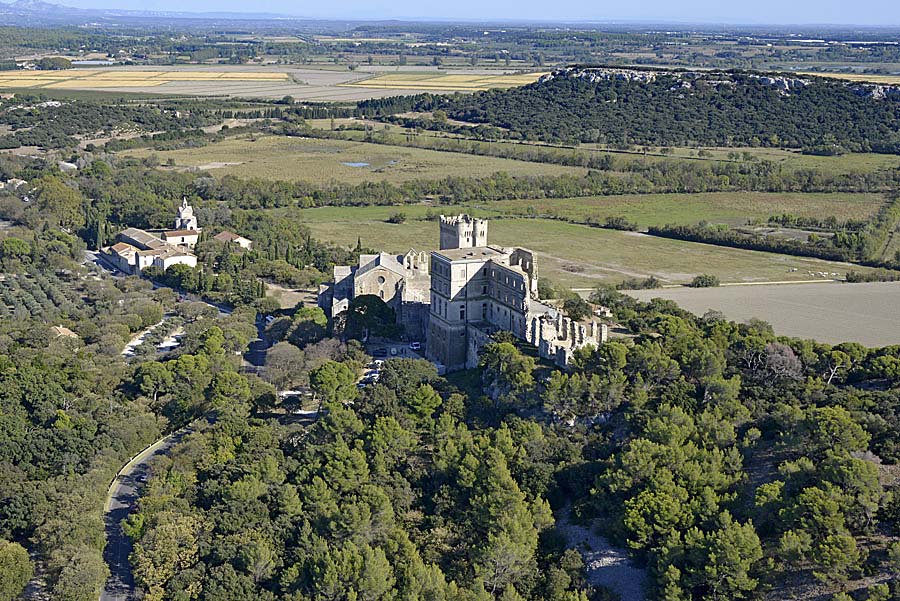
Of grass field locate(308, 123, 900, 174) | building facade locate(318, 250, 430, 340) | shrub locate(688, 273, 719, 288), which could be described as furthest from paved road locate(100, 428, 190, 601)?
grass field locate(308, 123, 900, 174)

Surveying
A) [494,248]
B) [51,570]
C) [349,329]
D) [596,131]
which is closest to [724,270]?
[494,248]

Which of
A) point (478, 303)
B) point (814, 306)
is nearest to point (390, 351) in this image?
point (478, 303)

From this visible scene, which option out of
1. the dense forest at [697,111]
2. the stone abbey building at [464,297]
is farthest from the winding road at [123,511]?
the dense forest at [697,111]

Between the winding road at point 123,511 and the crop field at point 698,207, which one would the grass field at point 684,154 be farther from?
the winding road at point 123,511

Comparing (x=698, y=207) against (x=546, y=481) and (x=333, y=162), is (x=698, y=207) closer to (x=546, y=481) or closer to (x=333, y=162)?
(x=333, y=162)

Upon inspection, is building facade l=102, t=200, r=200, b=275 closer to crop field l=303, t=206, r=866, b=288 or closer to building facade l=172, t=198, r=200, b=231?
building facade l=172, t=198, r=200, b=231

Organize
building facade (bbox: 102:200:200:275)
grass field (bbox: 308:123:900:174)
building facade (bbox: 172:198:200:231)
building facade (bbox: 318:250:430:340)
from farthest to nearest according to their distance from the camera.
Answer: grass field (bbox: 308:123:900:174), building facade (bbox: 172:198:200:231), building facade (bbox: 102:200:200:275), building facade (bbox: 318:250:430:340)

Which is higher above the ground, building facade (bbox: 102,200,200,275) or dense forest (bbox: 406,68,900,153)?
Result: dense forest (bbox: 406,68,900,153)
